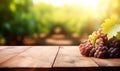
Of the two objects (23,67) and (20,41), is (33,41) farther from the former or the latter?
(23,67)

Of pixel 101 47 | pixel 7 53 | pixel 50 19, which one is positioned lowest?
pixel 50 19

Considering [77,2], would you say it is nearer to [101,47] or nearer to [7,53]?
[7,53]

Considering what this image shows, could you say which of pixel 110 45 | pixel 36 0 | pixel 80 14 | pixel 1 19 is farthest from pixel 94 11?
pixel 110 45

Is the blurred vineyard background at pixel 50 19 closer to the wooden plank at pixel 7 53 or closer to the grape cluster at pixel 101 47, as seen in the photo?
the wooden plank at pixel 7 53

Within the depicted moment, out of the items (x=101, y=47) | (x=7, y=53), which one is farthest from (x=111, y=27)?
(x=7, y=53)

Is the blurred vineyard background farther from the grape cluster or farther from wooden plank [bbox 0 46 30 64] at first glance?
the grape cluster

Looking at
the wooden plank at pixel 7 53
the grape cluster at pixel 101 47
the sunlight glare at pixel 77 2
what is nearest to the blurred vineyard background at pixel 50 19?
the sunlight glare at pixel 77 2

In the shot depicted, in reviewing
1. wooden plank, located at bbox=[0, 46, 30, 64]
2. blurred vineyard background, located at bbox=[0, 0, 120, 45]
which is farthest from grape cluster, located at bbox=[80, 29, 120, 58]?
blurred vineyard background, located at bbox=[0, 0, 120, 45]
